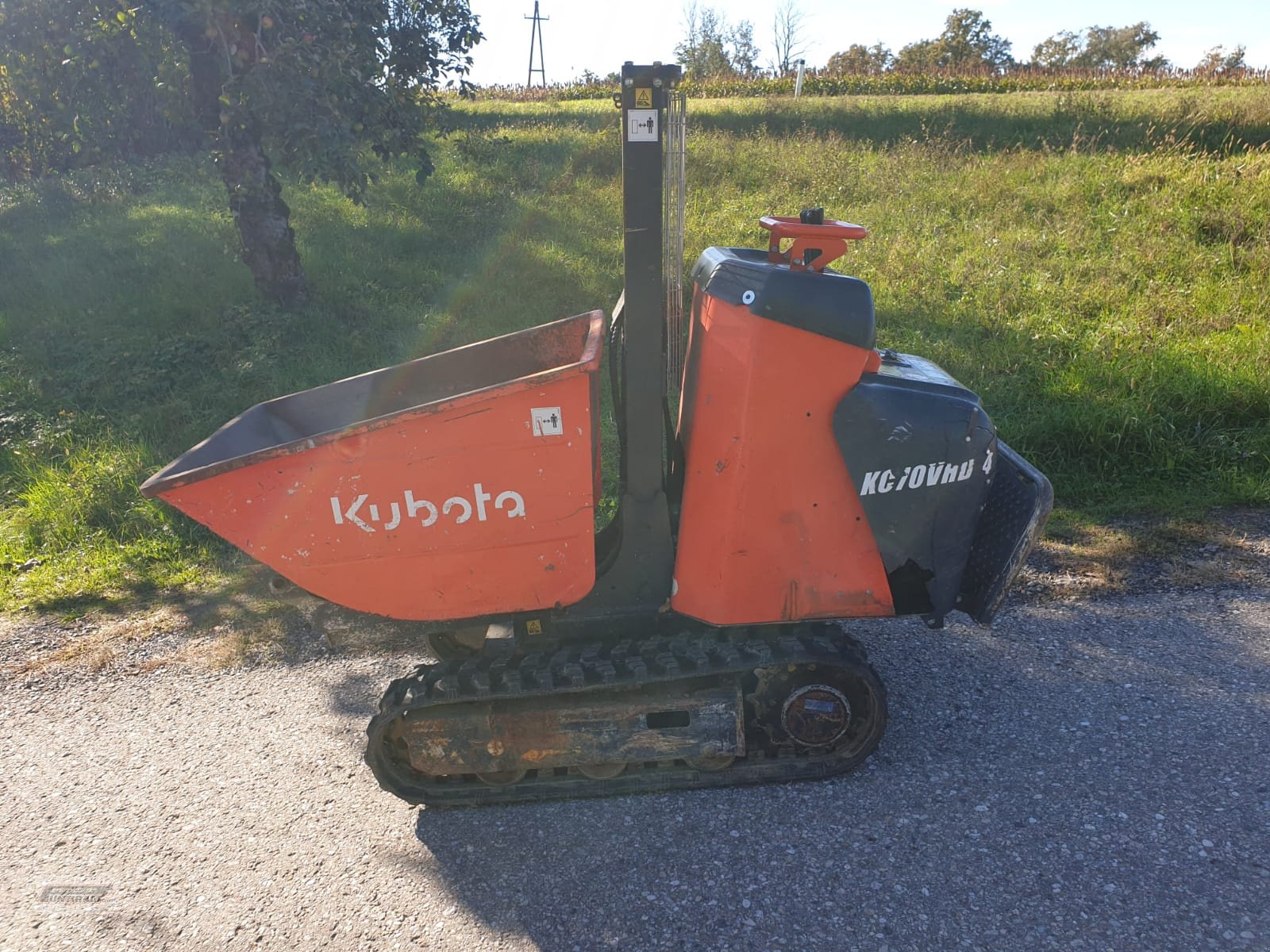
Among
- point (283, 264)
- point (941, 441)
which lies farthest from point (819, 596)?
point (283, 264)

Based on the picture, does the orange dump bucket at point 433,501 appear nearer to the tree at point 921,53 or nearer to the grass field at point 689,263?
the grass field at point 689,263

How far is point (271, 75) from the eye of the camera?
22.6 ft

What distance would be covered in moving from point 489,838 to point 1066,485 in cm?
422

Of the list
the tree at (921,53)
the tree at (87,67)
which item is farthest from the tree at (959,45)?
the tree at (87,67)

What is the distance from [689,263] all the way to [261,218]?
13.5ft

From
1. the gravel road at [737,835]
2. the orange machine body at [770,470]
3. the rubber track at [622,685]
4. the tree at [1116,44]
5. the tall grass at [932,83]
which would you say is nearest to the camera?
the gravel road at [737,835]

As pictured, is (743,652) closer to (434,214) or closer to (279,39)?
(279,39)

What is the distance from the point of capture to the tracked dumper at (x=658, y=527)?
2.90m

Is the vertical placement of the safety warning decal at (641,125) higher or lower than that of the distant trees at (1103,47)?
lower

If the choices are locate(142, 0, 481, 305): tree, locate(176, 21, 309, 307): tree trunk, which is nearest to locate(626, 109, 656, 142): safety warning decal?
→ locate(142, 0, 481, 305): tree

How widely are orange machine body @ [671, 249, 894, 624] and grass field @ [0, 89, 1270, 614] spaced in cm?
266

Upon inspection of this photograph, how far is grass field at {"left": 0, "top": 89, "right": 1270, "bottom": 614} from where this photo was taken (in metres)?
5.76

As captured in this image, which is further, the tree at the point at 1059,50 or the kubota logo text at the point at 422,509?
the tree at the point at 1059,50

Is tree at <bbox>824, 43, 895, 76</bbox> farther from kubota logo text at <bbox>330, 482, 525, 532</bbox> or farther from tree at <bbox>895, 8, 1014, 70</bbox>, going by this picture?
kubota logo text at <bbox>330, 482, 525, 532</bbox>
